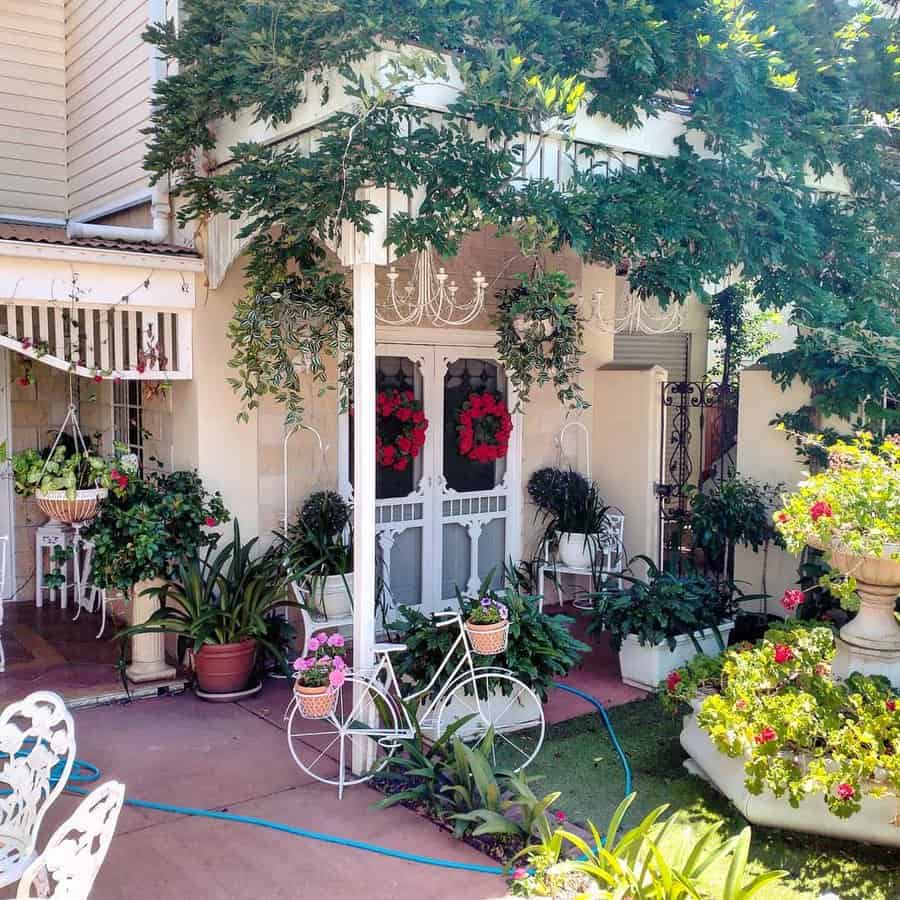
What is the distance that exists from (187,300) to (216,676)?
7.75 feet

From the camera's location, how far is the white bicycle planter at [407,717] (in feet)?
14.8

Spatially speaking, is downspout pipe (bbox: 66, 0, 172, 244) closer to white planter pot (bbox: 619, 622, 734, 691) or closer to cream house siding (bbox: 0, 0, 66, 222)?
cream house siding (bbox: 0, 0, 66, 222)

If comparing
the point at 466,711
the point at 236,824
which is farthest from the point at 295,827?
the point at 466,711

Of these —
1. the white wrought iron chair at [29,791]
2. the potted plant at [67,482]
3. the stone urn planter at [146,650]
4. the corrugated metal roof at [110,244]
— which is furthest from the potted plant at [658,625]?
the white wrought iron chair at [29,791]

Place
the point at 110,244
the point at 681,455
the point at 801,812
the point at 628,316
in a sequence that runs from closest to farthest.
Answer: the point at 801,812
the point at 110,244
the point at 628,316
the point at 681,455

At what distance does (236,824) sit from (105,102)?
558 cm

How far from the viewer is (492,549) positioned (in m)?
7.67

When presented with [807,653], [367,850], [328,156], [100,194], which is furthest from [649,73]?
[100,194]

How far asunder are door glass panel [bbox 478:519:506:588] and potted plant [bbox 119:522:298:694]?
2161mm

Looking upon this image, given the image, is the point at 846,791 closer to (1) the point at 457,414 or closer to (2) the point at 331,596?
(2) the point at 331,596

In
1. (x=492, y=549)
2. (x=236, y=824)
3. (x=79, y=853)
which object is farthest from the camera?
(x=492, y=549)

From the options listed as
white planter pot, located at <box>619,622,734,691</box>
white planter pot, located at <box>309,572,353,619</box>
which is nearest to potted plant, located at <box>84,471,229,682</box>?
white planter pot, located at <box>309,572,353,619</box>

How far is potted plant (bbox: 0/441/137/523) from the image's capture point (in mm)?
→ 5469

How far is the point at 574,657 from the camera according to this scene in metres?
5.12
